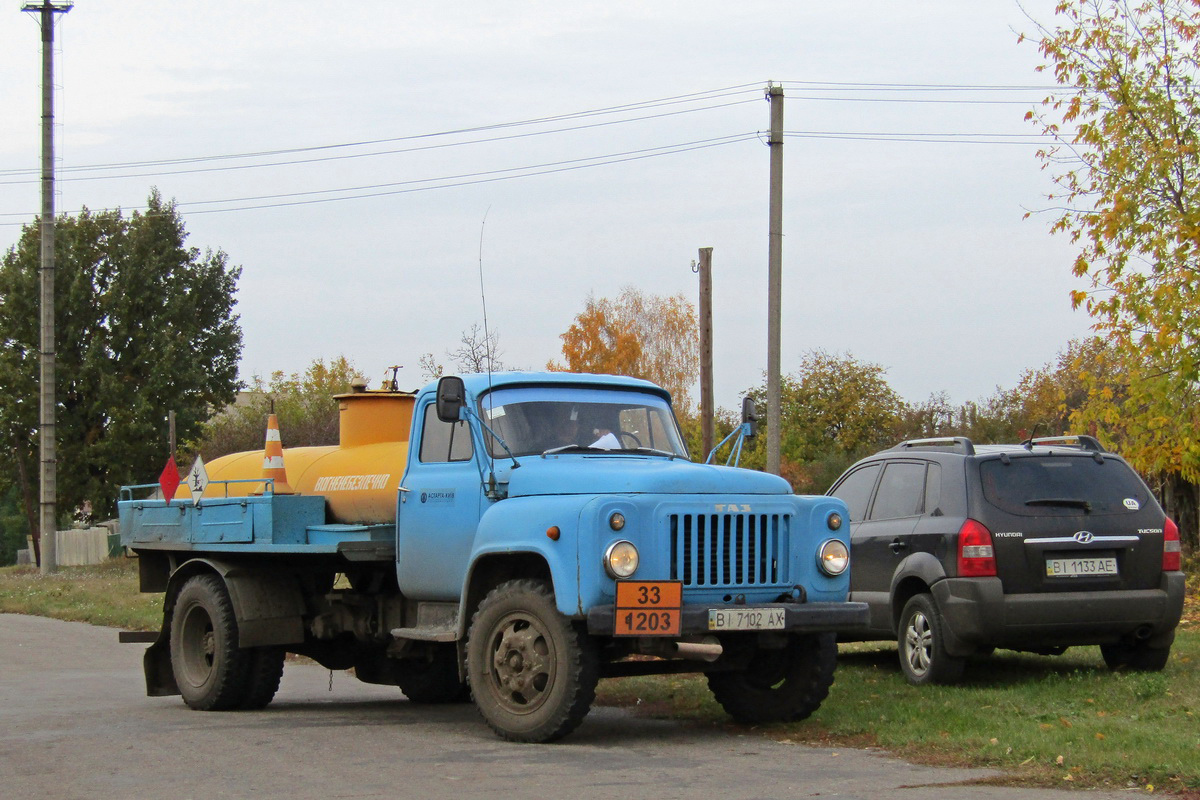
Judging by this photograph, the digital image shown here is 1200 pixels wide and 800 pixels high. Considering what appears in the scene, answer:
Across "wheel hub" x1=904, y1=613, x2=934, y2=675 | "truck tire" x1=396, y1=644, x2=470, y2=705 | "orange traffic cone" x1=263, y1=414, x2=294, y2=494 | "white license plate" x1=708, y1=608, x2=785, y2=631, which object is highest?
"orange traffic cone" x1=263, y1=414, x2=294, y2=494

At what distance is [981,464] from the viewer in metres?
10.3

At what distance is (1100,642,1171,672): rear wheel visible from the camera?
1055 cm

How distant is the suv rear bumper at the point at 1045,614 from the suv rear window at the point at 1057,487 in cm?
57

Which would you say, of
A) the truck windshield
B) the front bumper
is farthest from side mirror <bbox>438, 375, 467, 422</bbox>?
the front bumper

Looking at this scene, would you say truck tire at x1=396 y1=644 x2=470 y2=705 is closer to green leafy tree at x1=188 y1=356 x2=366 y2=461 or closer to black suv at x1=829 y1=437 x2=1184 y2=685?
black suv at x1=829 y1=437 x2=1184 y2=685

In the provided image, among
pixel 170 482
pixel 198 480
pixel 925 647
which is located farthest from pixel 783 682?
pixel 170 482

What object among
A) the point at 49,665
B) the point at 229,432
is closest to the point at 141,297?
the point at 229,432

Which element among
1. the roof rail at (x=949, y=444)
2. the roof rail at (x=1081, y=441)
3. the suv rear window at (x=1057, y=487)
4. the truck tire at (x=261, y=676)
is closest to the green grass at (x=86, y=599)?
the truck tire at (x=261, y=676)

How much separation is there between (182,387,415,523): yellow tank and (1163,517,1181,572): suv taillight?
5464mm

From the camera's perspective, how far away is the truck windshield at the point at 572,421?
9516mm

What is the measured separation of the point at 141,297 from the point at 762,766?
4900 cm

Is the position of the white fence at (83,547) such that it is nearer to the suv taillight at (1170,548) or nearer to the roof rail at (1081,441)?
the roof rail at (1081,441)

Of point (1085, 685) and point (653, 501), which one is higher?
point (653, 501)

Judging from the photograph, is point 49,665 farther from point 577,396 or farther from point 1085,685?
point 1085,685
